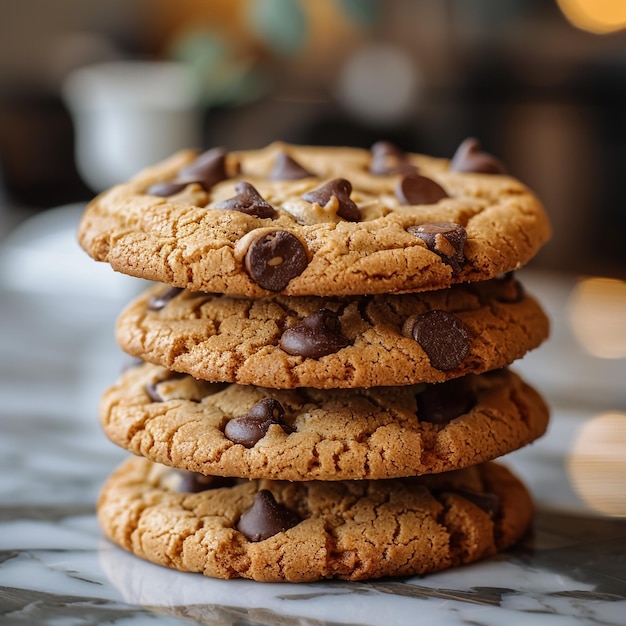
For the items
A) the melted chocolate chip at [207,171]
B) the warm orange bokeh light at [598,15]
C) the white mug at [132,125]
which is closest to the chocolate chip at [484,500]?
the melted chocolate chip at [207,171]

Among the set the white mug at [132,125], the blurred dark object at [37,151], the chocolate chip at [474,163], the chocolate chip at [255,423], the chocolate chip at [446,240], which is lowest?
the chocolate chip at [255,423]

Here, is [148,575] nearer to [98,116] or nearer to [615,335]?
[615,335]

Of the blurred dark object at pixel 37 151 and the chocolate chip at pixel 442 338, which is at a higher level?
the blurred dark object at pixel 37 151

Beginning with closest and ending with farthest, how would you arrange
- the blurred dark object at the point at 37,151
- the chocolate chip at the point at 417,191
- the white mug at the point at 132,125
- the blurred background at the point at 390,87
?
the chocolate chip at the point at 417,191 < the white mug at the point at 132,125 < the blurred background at the point at 390,87 < the blurred dark object at the point at 37,151

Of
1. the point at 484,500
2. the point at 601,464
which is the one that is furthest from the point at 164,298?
the point at 601,464

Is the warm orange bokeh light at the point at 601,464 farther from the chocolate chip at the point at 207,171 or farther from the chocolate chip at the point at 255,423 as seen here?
the chocolate chip at the point at 207,171

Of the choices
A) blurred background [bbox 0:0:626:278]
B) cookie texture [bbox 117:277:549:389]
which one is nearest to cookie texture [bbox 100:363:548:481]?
cookie texture [bbox 117:277:549:389]

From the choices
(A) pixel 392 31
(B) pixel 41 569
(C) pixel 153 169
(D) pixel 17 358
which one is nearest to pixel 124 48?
(A) pixel 392 31
